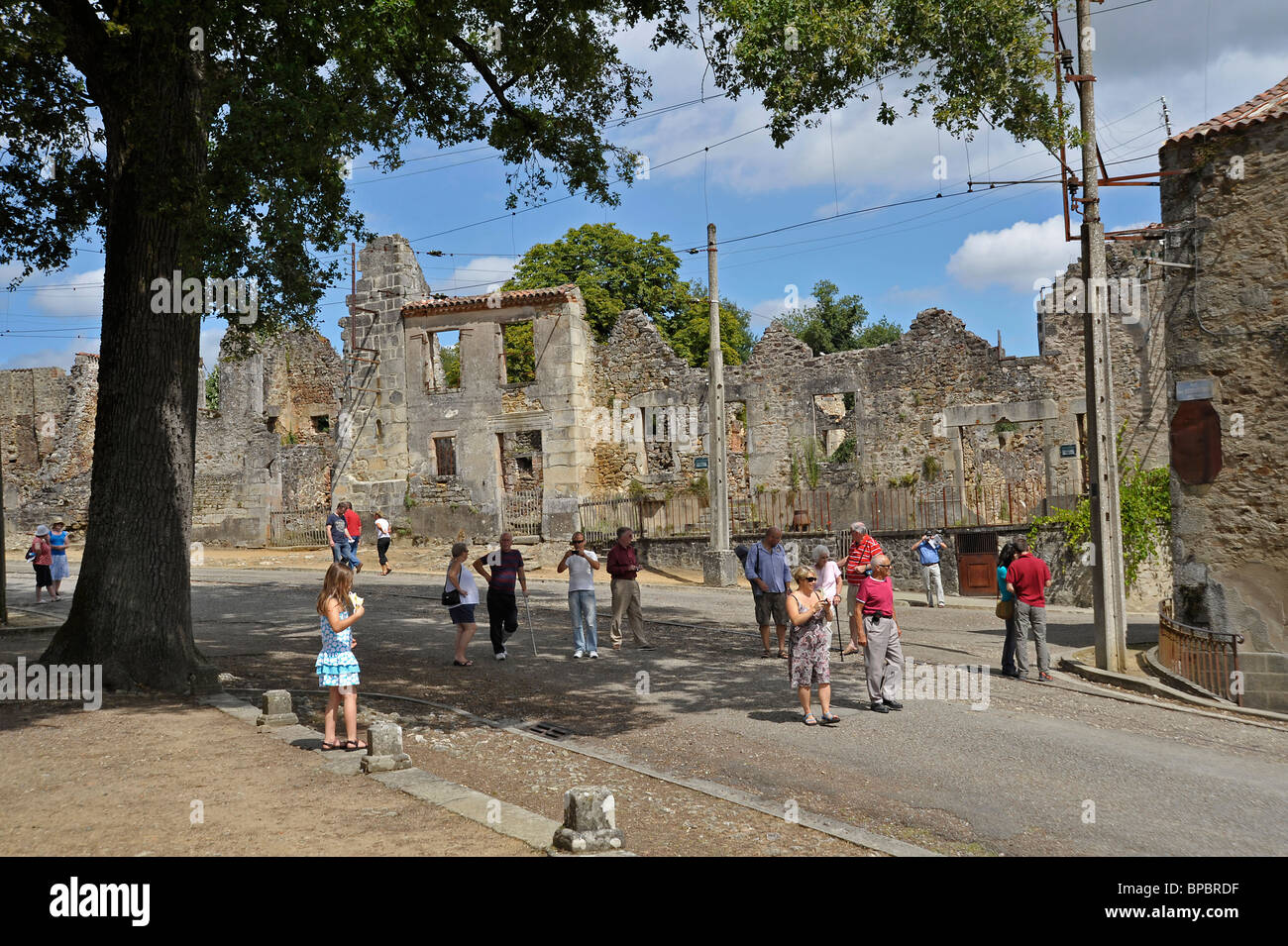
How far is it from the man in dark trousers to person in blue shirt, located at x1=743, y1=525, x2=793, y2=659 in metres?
3.17

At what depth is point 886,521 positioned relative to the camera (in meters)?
24.8

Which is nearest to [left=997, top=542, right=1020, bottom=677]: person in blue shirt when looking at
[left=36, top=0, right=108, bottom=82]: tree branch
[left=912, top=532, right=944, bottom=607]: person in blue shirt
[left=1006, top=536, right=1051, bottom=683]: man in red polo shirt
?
[left=1006, top=536, right=1051, bottom=683]: man in red polo shirt

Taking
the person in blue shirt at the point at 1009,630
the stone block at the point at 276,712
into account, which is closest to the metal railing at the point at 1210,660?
the person in blue shirt at the point at 1009,630

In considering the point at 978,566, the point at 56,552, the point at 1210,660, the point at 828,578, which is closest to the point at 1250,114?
the point at 1210,660

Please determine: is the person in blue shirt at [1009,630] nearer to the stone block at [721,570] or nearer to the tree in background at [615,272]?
the stone block at [721,570]

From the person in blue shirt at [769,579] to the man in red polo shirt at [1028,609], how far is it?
9.72ft

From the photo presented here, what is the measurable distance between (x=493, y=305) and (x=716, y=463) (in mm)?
11323

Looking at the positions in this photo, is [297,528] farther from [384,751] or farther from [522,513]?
[384,751]

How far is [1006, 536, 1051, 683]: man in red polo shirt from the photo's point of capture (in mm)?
12719

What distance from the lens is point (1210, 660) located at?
489 inches

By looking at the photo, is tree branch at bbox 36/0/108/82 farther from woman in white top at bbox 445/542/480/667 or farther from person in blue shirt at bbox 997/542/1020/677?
person in blue shirt at bbox 997/542/1020/677

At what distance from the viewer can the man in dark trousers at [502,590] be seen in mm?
13224

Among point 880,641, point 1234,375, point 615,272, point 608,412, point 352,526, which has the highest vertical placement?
point 615,272

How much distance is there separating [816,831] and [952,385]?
79.4 feet
